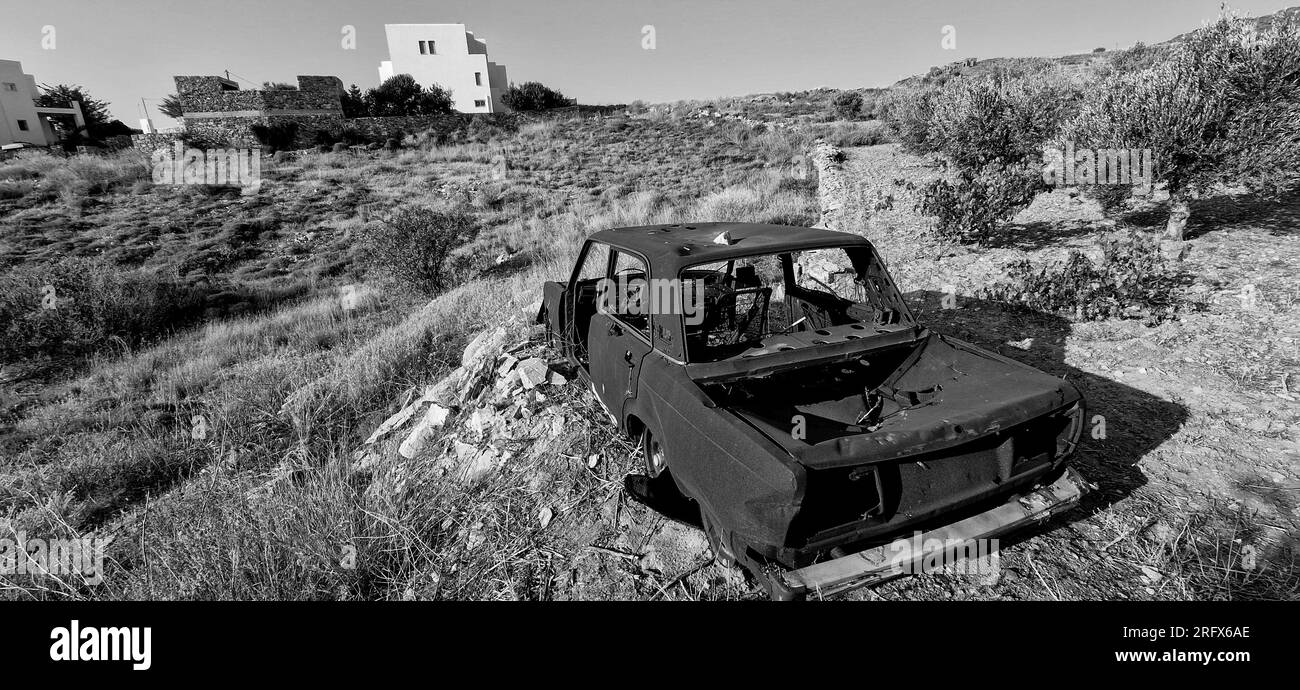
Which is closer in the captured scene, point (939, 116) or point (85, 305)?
point (85, 305)

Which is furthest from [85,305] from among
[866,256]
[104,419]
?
[866,256]

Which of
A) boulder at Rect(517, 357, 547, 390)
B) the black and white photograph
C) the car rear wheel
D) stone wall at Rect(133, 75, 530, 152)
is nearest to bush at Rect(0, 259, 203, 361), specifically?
the black and white photograph

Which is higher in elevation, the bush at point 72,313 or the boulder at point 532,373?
the bush at point 72,313

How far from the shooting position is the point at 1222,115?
18.9 feet

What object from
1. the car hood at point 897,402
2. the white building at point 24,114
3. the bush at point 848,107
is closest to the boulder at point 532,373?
the car hood at point 897,402

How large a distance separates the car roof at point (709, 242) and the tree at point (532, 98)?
37.8 meters

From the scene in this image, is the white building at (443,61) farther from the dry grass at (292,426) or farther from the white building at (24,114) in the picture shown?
the dry grass at (292,426)

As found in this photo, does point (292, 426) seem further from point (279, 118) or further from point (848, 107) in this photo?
→ point (279, 118)

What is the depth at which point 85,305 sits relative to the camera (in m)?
8.14

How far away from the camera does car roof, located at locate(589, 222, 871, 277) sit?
2768 mm

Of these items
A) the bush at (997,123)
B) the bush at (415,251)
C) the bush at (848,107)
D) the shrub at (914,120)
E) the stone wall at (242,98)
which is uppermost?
the stone wall at (242,98)

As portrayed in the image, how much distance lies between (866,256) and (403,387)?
15.8 ft

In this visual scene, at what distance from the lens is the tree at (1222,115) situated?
5613 mm
